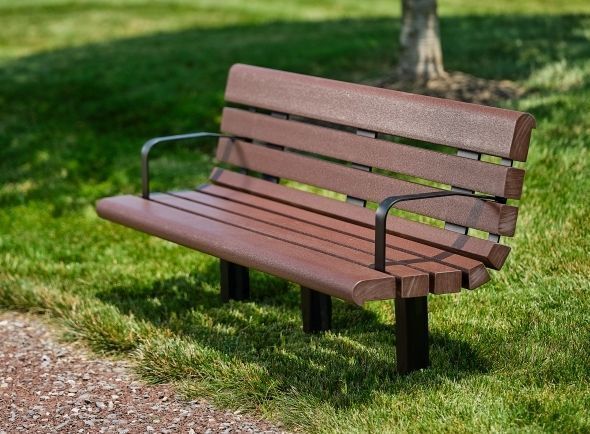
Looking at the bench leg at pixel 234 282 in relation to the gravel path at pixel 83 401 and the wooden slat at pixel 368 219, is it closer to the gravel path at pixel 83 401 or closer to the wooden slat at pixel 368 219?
the wooden slat at pixel 368 219

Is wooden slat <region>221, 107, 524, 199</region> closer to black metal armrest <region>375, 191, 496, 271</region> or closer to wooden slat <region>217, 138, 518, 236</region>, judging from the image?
wooden slat <region>217, 138, 518, 236</region>

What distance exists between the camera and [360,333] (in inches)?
226

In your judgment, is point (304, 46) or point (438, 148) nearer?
point (438, 148)

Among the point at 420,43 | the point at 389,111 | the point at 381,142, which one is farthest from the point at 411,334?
the point at 420,43

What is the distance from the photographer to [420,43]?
33.3ft

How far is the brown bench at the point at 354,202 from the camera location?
15.8 ft

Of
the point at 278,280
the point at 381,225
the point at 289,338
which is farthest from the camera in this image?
the point at 278,280

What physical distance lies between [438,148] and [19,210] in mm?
3202

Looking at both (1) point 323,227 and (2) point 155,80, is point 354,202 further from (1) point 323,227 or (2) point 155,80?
(2) point 155,80

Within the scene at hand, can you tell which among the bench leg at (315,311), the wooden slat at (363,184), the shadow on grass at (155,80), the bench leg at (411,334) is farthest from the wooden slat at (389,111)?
the shadow on grass at (155,80)

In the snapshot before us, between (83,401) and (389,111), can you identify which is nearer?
(83,401)

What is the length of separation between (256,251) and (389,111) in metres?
1.02

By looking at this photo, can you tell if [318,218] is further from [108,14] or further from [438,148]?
[108,14]

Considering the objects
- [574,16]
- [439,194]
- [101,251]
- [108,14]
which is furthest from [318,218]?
[108,14]
